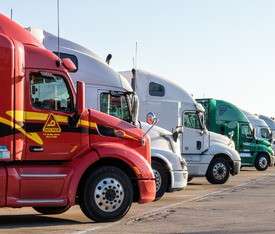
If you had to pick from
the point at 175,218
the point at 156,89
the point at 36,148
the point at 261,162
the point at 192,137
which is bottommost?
the point at 175,218

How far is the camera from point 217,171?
22.5 m

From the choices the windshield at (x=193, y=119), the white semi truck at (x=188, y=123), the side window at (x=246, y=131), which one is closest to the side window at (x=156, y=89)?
the white semi truck at (x=188, y=123)

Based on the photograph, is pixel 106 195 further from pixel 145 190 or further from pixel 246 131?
pixel 246 131

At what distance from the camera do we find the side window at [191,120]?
21.3m

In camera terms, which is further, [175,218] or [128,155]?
[175,218]

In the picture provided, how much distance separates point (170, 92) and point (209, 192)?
308 cm

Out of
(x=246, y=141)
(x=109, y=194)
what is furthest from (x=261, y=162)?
(x=109, y=194)

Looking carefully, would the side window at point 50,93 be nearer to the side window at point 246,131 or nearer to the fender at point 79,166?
the fender at point 79,166

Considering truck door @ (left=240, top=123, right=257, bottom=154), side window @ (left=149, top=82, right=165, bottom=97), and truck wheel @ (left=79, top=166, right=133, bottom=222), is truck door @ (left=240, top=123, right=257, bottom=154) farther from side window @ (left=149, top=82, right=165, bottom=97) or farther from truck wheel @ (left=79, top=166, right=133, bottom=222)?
truck wheel @ (left=79, top=166, right=133, bottom=222)

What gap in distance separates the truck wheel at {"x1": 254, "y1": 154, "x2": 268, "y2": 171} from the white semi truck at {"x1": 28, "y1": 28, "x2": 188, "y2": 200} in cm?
1686

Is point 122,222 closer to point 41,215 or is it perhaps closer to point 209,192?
point 41,215

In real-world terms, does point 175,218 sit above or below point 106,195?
below

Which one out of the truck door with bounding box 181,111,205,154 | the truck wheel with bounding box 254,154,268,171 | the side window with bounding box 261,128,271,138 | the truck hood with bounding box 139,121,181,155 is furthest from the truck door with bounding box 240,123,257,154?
the truck hood with bounding box 139,121,181,155

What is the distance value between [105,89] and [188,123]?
641 cm
